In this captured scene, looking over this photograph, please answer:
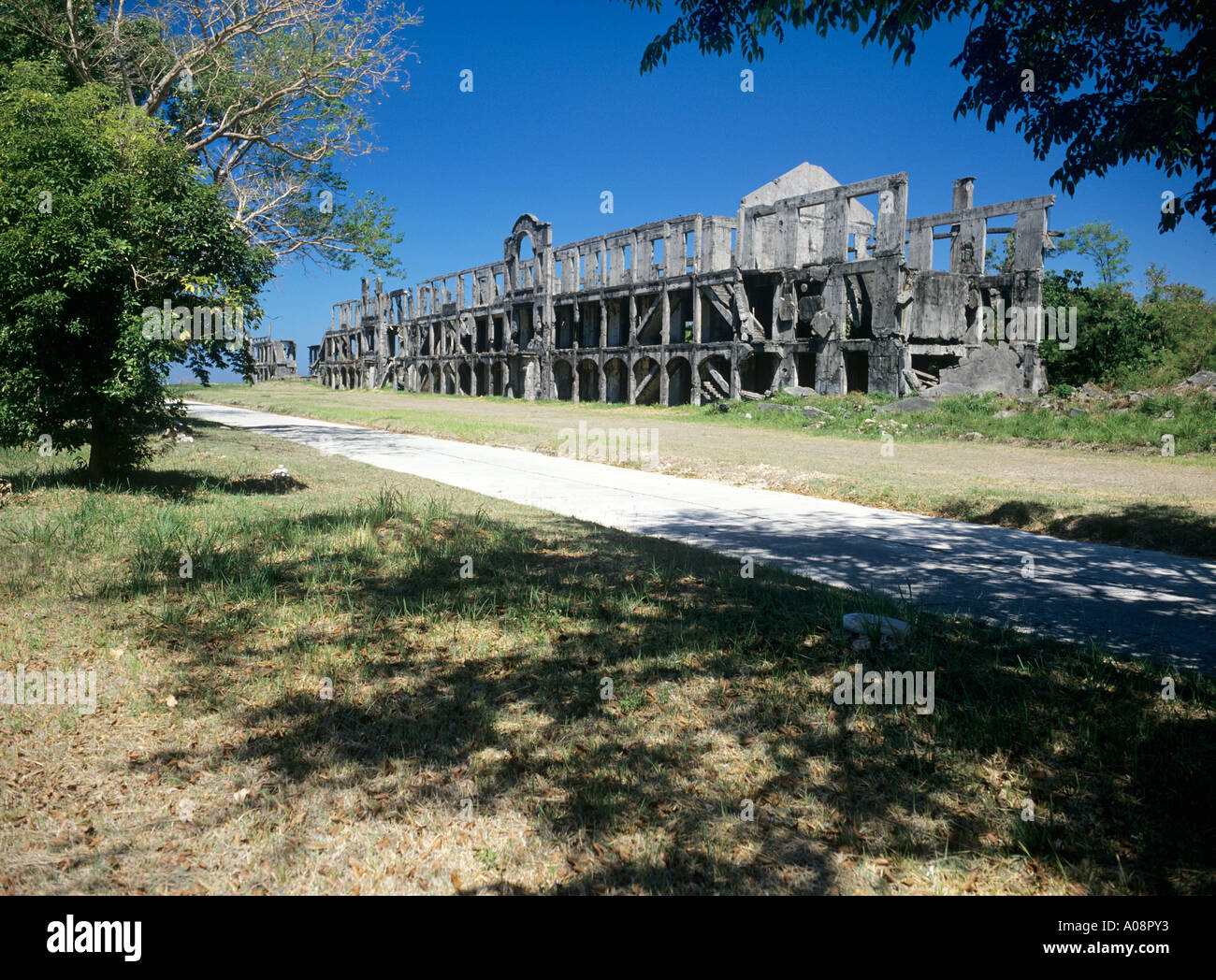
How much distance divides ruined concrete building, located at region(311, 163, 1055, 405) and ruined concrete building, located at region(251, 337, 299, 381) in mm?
52313

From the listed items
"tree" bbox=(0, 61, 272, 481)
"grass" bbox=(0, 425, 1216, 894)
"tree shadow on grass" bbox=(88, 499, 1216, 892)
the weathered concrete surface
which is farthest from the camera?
the weathered concrete surface

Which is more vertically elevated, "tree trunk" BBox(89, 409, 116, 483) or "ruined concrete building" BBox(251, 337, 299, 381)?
"ruined concrete building" BBox(251, 337, 299, 381)

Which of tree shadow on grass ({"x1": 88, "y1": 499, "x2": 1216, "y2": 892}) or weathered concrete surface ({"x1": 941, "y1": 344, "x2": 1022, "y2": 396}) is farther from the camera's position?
weathered concrete surface ({"x1": 941, "y1": 344, "x2": 1022, "y2": 396})

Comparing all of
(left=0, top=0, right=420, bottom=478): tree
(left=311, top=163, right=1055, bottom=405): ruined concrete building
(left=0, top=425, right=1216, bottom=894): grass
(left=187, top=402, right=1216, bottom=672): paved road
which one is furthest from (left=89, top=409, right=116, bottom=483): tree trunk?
(left=311, top=163, right=1055, bottom=405): ruined concrete building

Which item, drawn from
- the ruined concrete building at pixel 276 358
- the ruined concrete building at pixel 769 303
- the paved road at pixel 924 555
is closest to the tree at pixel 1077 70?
the paved road at pixel 924 555

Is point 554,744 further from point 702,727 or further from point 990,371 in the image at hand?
point 990,371

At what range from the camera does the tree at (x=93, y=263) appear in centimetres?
855

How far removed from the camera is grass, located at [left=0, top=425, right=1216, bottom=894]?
10.3 feet

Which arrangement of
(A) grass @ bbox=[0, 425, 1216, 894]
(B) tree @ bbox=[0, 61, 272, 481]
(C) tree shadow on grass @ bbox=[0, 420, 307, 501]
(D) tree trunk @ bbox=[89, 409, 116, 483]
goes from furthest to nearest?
(D) tree trunk @ bbox=[89, 409, 116, 483] < (C) tree shadow on grass @ bbox=[0, 420, 307, 501] < (B) tree @ bbox=[0, 61, 272, 481] < (A) grass @ bbox=[0, 425, 1216, 894]

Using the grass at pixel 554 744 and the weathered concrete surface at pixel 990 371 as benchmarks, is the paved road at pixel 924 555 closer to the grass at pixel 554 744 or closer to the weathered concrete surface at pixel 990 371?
the grass at pixel 554 744

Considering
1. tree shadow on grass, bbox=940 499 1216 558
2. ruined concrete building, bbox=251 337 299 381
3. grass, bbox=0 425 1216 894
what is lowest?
grass, bbox=0 425 1216 894

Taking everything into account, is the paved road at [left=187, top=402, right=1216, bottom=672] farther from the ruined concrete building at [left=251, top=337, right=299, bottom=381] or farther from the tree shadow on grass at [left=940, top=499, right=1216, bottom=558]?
the ruined concrete building at [left=251, top=337, right=299, bottom=381]

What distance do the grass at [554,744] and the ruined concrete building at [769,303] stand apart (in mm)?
25758
